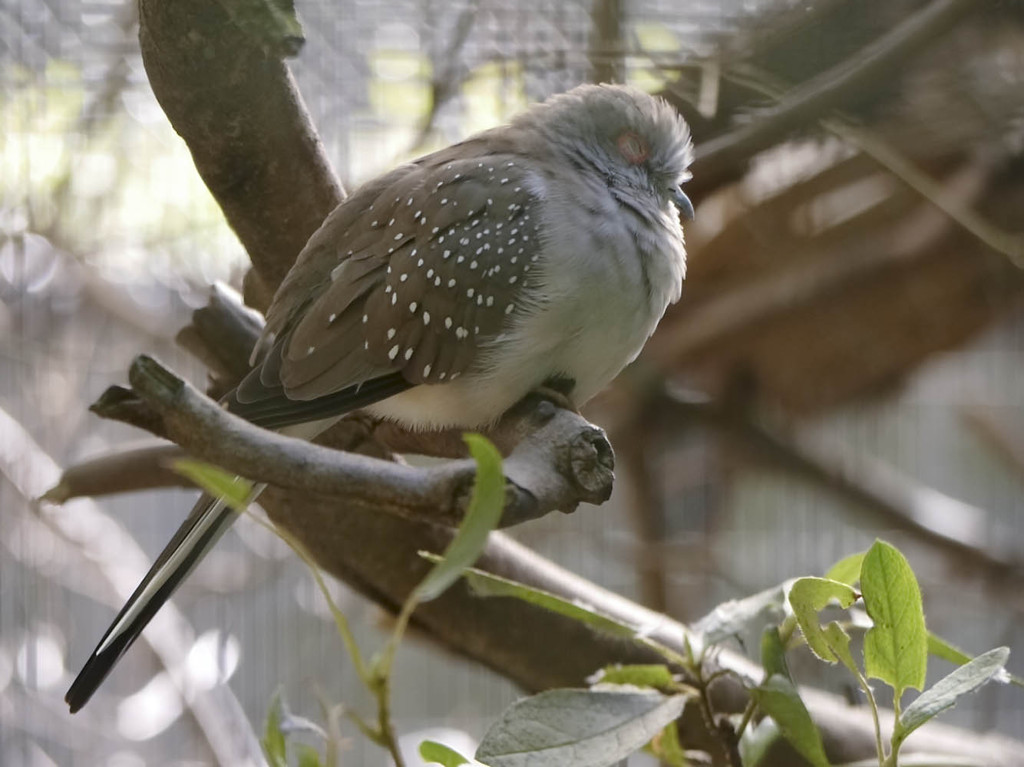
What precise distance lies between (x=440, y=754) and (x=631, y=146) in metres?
0.92

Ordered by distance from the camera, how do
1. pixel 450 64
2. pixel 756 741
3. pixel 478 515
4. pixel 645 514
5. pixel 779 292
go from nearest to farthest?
pixel 478 515
pixel 756 741
pixel 450 64
pixel 779 292
pixel 645 514

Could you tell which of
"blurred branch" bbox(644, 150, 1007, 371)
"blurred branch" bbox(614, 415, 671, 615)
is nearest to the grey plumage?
"blurred branch" bbox(644, 150, 1007, 371)

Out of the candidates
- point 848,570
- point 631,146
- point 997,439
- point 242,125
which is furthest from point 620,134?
point 997,439

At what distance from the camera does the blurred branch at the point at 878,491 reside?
2793 mm

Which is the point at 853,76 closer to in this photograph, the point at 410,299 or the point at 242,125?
the point at 410,299

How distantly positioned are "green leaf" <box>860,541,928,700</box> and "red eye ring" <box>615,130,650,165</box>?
83cm

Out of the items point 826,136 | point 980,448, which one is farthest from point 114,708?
point 980,448

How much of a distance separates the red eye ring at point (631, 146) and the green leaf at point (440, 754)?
0.91 meters

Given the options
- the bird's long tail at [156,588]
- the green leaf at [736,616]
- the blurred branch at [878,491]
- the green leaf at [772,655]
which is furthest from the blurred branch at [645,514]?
the green leaf at [772,655]

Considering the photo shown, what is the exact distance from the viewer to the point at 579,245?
1273 mm

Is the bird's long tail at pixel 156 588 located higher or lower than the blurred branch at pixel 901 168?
lower

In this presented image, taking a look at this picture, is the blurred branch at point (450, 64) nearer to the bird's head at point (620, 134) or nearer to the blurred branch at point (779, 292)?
the bird's head at point (620, 134)

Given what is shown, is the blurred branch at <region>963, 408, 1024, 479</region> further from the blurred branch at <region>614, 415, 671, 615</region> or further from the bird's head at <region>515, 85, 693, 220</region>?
the bird's head at <region>515, 85, 693, 220</region>

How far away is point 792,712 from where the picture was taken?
2.66 feet
